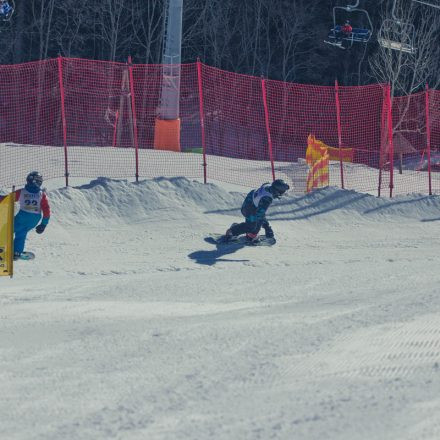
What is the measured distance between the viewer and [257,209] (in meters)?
14.8

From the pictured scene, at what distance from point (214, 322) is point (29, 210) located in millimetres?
4564

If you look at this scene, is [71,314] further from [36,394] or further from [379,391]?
[379,391]

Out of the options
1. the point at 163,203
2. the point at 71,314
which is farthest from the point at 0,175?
the point at 71,314

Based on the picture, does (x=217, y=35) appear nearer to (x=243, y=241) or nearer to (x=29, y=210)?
(x=243, y=241)

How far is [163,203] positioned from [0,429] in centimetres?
1035

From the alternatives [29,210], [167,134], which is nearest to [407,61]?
[167,134]

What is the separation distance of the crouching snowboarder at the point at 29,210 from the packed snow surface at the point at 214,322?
1.30 feet

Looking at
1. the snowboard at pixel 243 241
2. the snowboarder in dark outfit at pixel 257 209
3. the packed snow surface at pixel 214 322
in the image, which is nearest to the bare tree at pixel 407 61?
the packed snow surface at pixel 214 322

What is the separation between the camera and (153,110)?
29.7m

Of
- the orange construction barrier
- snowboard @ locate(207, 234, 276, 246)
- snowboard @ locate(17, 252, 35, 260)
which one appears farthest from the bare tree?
snowboard @ locate(17, 252, 35, 260)

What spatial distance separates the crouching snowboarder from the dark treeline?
85.5 feet

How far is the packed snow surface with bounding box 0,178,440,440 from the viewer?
7121 millimetres

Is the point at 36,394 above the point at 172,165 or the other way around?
the other way around

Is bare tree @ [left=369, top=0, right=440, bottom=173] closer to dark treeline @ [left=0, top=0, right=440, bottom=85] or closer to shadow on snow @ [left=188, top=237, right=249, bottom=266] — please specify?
dark treeline @ [left=0, top=0, right=440, bottom=85]
